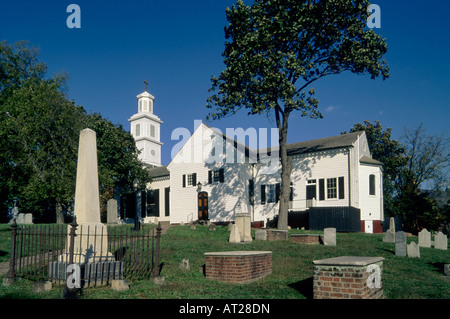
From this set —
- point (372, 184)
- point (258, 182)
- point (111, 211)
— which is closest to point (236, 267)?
point (111, 211)

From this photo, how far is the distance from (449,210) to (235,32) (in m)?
23.7

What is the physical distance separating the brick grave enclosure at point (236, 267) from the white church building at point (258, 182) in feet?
53.1

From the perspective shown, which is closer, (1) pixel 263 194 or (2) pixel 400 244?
(2) pixel 400 244

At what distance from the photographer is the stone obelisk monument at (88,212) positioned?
8.67 meters

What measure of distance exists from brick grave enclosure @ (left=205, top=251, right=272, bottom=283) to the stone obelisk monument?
2.53m

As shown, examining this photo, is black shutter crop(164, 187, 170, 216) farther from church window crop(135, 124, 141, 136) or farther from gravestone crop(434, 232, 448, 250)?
gravestone crop(434, 232, 448, 250)

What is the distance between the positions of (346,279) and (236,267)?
3195 millimetres

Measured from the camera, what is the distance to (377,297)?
22.3 feet

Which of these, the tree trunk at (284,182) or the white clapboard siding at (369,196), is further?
the white clapboard siding at (369,196)

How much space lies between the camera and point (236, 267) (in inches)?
347

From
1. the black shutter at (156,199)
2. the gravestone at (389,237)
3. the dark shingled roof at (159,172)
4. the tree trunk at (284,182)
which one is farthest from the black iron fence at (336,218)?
the black shutter at (156,199)

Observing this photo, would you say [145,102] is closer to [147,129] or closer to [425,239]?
[147,129]

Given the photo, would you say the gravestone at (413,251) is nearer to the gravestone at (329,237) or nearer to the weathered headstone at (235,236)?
the gravestone at (329,237)
